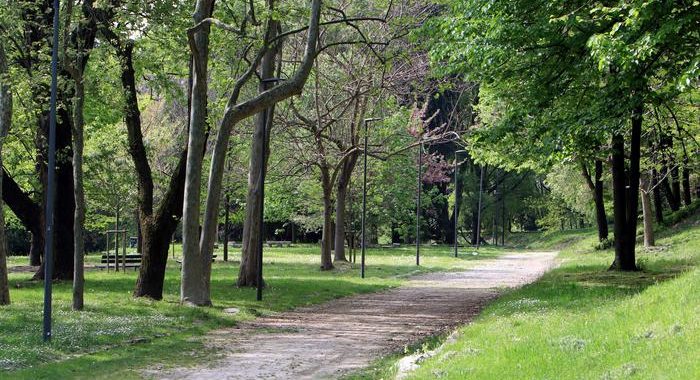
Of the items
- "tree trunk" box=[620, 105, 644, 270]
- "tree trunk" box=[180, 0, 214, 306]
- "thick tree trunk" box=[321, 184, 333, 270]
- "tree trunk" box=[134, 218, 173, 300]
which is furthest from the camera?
"thick tree trunk" box=[321, 184, 333, 270]

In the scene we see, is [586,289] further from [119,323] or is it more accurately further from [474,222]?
[474,222]

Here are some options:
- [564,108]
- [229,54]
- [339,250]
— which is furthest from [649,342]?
[339,250]

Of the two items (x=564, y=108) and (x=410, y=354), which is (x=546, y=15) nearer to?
(x=564, y=108)

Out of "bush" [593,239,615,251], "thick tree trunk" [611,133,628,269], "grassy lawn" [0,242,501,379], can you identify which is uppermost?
"thick tree trunk" [611,133,628,269]

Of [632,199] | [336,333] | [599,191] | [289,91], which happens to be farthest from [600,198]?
[336,333]

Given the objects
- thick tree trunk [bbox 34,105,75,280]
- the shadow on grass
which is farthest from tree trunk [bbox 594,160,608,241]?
thick tree trunk [bbox 34,105,75,280]

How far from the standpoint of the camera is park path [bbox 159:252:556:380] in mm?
11305

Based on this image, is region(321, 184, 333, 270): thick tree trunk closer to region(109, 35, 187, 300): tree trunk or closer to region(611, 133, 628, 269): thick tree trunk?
region(611, 133, 628, 269): thick tree trunk

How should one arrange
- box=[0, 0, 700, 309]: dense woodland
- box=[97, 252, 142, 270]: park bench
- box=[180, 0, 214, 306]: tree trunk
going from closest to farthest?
box=[0, 0, 700, 309]: dense woodland → box=[180, 0, 214, 306]: tree trunk → box=[97, 252, 142, 270]: park bench

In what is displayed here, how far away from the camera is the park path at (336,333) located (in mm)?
11305

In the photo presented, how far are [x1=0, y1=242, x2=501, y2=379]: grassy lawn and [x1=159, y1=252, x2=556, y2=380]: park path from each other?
26.4 inches

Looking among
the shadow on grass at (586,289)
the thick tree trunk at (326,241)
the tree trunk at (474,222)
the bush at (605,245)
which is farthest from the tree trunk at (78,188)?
the tree trunk at (474,222)

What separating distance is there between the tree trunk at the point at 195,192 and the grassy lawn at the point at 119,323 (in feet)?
2.01

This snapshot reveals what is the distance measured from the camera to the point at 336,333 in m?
15.3
